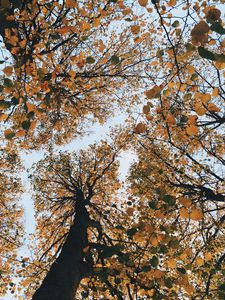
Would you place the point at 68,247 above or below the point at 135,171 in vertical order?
below

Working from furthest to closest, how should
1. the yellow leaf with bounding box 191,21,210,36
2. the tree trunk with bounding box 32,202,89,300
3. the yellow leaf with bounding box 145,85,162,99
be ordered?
the tree trunk with bounding box 32,202,89,300 → the yellow leaf with bounding box 145,85,162,99 → the yellow leaf with bounding box 191,21,210,36

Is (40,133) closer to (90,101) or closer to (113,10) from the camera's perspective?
(90,101)

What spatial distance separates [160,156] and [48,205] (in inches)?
215

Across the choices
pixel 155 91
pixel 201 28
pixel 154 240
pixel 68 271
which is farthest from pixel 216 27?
pixel 68 271

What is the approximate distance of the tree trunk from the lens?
6.23m

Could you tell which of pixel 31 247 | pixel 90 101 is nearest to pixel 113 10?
pixel 90 101

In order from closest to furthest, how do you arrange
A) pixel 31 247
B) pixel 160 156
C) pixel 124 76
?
pixel 160 156 < pixel 124 76 < pixel 31 247

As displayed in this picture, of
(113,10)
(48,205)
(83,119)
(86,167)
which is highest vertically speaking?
(83,119)

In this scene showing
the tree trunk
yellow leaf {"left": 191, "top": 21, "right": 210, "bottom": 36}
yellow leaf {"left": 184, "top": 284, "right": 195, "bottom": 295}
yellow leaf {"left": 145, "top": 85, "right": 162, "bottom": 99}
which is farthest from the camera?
the tree trunk

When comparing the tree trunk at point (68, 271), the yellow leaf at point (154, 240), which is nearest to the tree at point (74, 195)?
the tree trunk at point (68, 271)

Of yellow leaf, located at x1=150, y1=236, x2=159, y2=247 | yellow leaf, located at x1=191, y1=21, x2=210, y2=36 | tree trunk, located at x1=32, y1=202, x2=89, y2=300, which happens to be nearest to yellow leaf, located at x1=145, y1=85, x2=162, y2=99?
yellow leaf, located at x1=191, y1=21, x2=210, y2=36

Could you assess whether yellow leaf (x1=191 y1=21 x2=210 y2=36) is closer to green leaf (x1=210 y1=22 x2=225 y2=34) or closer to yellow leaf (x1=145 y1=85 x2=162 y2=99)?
green leaf (x1=210 y1=22 x2=225 y2=34)

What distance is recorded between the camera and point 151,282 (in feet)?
13.2

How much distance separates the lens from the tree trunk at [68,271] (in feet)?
20.4
